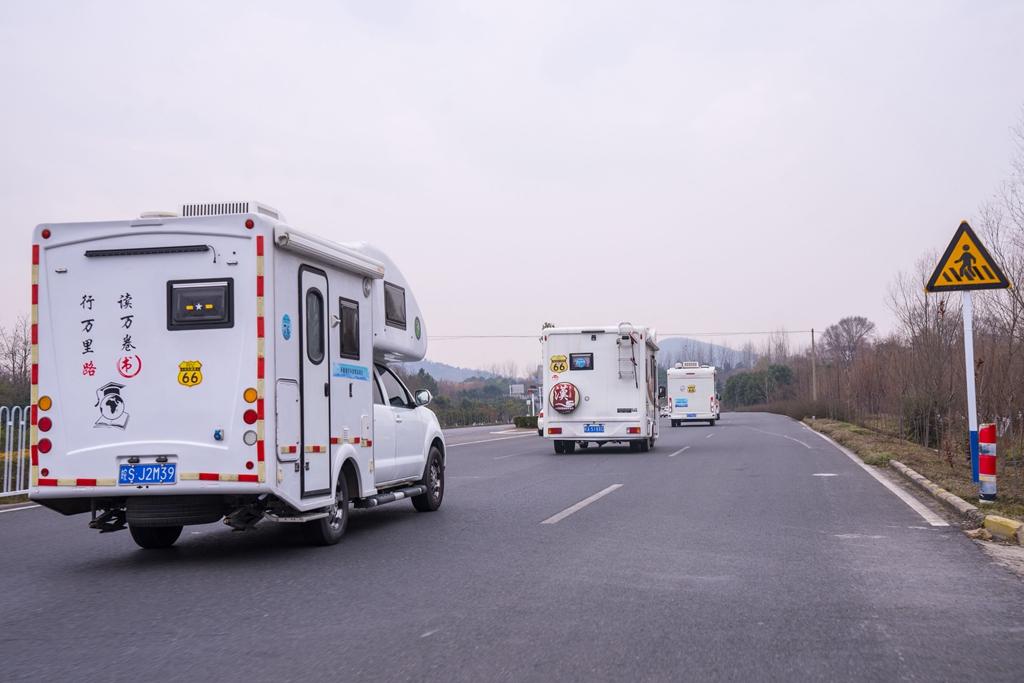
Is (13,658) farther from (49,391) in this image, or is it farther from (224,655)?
(49,391)

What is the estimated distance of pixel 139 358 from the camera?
8.32m

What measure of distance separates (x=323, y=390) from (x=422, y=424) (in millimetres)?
3004

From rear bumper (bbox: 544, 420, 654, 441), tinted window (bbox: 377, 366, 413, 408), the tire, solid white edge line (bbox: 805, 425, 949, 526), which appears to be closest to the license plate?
the tire

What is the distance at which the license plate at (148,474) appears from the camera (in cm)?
812

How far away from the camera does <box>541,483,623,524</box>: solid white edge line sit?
11.1m

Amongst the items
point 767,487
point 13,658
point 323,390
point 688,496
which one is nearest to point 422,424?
point 323,390

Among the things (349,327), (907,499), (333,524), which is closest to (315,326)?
(349,327)

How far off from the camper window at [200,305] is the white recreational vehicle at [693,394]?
4026cm

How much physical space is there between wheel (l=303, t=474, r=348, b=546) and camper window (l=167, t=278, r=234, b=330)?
219cm

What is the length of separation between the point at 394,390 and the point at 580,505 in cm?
288

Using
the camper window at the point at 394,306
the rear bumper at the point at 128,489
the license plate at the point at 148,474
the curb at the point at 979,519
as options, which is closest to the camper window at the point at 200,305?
the license plate at the point at 148,474

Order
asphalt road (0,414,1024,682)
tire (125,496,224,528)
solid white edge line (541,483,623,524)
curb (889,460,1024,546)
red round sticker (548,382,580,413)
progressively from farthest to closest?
red round sticker (548,382,580,413)
solid white edge line (541,483,623,524)
curb (889,460,1024,546)
tire (125,496,224,528)
asphalt road (0,414,1024,682)

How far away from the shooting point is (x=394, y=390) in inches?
453

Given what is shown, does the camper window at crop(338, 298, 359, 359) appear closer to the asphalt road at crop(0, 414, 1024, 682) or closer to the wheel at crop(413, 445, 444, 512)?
the asphalt road at crop(0, 414, 1024, 682)
